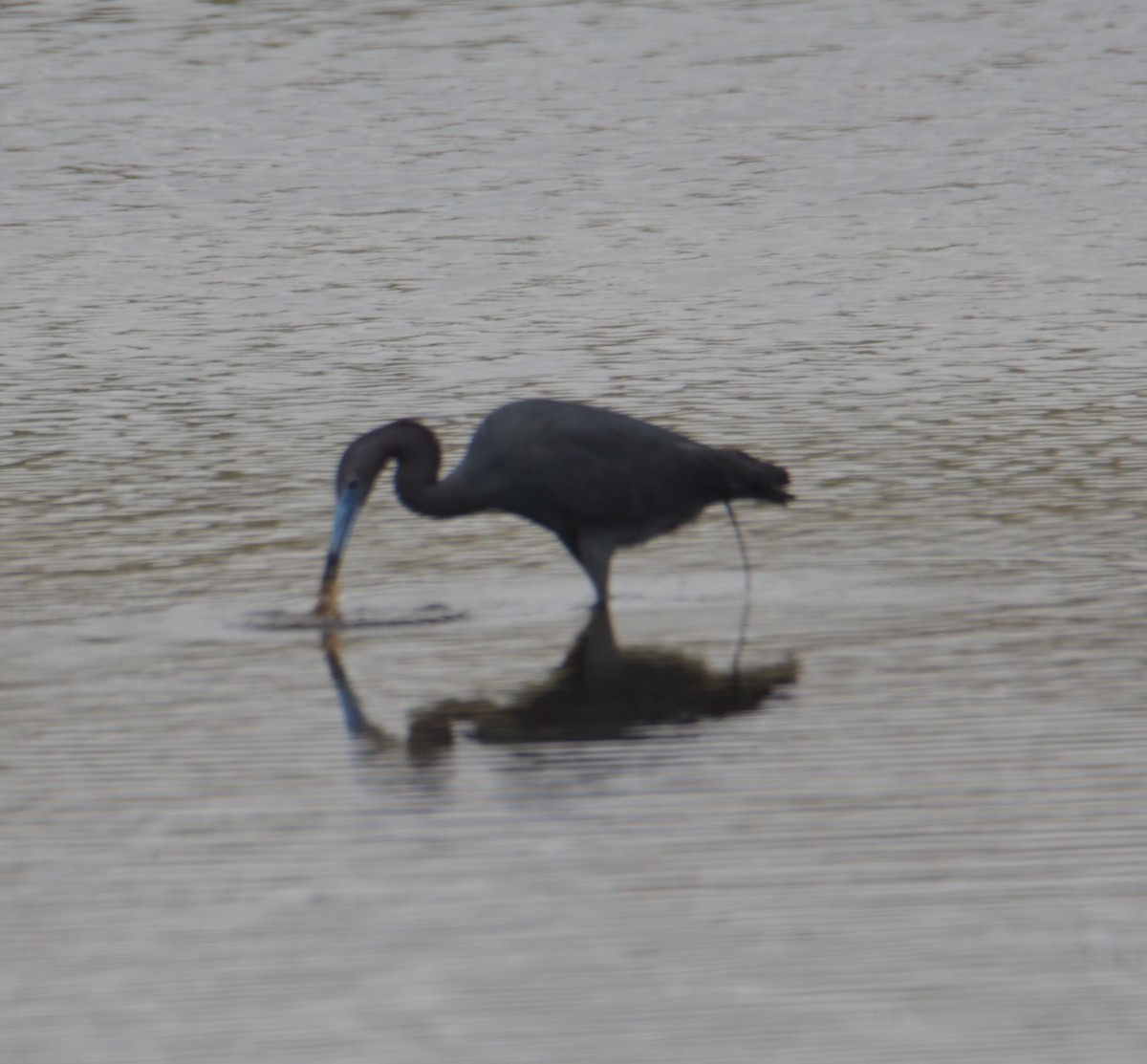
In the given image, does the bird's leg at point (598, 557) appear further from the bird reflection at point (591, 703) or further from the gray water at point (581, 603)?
the bird reflection at point (591, 703)

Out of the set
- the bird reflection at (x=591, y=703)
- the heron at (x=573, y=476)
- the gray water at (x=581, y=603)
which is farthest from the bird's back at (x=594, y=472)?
the bird reflection at (x=591, y=703)

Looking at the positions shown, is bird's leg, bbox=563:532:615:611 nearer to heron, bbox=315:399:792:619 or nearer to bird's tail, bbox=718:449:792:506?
heron, bbox=315:399:792:619

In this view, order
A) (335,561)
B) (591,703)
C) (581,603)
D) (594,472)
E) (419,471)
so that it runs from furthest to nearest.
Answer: (419,471)
(594,472)
(581,603)
(335,561)
(591,703)

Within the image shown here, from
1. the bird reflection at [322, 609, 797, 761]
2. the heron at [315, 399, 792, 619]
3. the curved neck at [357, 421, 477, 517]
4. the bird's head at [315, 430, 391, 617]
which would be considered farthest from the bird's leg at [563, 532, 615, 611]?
the bird's head at [315, 430, 391, 617]

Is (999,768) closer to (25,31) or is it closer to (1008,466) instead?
(1008,466)

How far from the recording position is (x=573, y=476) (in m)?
9.39

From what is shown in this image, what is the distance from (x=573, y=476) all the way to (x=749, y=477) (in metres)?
0.67

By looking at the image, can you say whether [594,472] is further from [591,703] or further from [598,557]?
[591,703]

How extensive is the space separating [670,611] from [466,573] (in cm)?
88

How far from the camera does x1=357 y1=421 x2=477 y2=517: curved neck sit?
959 centimetres

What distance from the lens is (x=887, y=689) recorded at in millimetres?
7867

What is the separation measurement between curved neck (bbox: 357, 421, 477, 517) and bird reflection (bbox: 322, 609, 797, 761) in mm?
1065

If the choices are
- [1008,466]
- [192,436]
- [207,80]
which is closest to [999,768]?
[1008,466]

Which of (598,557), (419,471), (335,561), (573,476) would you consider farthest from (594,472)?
(335,561)
